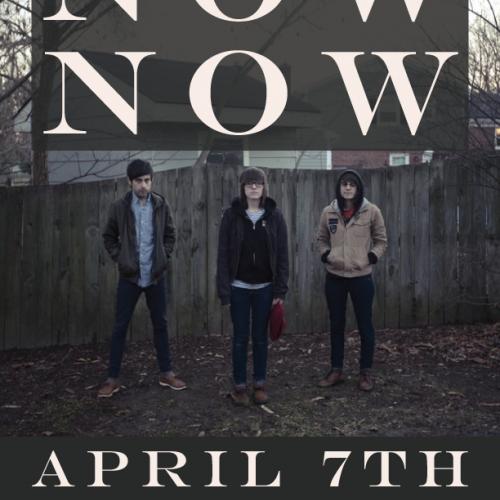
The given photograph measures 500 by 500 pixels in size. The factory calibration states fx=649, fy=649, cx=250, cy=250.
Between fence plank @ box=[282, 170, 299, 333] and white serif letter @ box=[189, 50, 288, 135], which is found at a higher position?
white serif letter @ box=[189, 50, 288, 135]

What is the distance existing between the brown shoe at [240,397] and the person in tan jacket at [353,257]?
751 millimetres

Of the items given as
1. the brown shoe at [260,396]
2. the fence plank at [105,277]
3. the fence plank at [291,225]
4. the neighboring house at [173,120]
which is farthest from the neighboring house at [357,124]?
the brown shoe at [260,396]

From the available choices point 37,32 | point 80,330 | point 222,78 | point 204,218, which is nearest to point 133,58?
point 37,32

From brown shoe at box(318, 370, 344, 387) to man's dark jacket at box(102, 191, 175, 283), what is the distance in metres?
1.62

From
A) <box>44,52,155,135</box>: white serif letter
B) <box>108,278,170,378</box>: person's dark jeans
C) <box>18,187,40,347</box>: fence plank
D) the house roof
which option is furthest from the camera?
the house roof

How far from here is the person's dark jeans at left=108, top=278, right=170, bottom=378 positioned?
517cm

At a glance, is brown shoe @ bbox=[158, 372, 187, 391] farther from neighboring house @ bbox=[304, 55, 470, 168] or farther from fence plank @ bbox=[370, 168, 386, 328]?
neighboring house @ bbox=[304, 55, 470, 168]

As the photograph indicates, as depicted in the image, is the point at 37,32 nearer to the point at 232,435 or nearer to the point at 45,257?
the point at 45,257

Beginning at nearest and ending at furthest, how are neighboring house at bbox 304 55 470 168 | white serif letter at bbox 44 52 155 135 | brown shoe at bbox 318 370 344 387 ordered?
brown shoe at bbox 318 370 344 387, white serif letter at bbox 44 52 155 135, neighboring house at bbox 304 55 470 168

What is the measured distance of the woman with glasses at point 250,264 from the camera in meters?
4.89

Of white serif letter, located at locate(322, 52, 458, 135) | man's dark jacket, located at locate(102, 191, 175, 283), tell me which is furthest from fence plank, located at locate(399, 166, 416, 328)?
man's dark jacket, located at locate(102, 191, 175, 283)

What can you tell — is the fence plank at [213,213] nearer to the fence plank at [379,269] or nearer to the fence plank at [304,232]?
the fence plank at [304,232]

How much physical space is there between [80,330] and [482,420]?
4.05 m

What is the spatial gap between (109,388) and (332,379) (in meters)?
1.82
